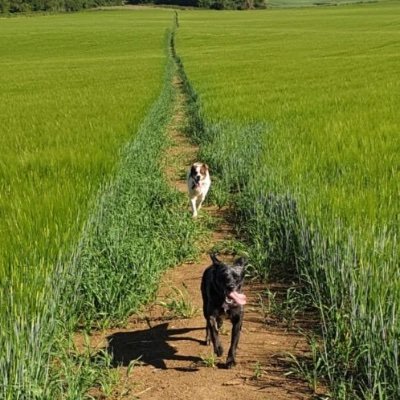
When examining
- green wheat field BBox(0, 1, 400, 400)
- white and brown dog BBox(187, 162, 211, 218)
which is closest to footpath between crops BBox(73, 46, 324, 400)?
A: green wheat field BBox(0, 1, 400, 400)

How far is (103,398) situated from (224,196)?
522 cm

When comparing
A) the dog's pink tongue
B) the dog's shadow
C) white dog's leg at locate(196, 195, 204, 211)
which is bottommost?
the dog's shadow

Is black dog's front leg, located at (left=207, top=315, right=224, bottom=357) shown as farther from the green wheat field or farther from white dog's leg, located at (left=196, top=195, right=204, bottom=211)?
white dog's leg, located at (left=196, top=195, right=204, bottom=211)

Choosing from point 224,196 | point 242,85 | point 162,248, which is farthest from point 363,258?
point 242,85

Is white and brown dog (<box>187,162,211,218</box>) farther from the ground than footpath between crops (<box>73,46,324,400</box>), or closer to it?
farther from the ground

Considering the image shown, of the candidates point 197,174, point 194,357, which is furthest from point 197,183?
point 194,357

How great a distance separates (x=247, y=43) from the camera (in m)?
53.8

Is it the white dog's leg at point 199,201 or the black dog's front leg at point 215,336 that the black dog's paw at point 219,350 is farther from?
the white dog's leg at point 199,201

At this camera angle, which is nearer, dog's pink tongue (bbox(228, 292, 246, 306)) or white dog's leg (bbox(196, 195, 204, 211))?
dog's pink tongue (bbox(228, 292, 246, 306))

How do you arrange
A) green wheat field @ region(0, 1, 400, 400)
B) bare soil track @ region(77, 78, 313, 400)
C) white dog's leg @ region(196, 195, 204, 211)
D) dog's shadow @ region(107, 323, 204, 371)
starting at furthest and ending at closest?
white dog's leg @ region(196, 195, 204, 211) < dog's shadow @ region(107, 323, 204, 371) < bare soil track @ region(77, 78, 313, 400) < green wheat field @ region(0, 1, 400, 400)

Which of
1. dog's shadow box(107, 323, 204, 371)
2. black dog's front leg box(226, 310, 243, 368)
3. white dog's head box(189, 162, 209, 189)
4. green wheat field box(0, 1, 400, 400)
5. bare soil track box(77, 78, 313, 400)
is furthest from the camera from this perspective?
white dog's head box(189, 162, 209, 189)

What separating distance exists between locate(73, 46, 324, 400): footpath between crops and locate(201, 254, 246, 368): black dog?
18 cm

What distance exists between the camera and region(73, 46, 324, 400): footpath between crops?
354 cm

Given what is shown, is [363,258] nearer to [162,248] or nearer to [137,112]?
[162,248]
